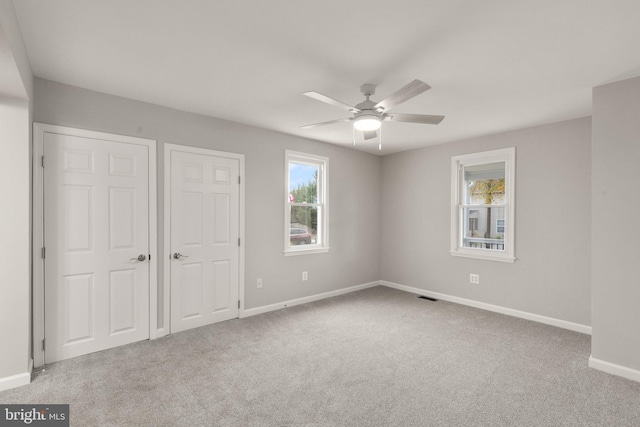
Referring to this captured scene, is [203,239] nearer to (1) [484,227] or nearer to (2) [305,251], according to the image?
(2) [305,251]

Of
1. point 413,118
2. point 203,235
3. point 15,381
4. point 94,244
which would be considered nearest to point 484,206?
point 413,118

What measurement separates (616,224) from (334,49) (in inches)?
108

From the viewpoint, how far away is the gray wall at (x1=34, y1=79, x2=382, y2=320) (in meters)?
3.00

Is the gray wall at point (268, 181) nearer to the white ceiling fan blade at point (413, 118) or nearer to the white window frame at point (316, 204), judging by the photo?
the white window frame at point (316, 204)

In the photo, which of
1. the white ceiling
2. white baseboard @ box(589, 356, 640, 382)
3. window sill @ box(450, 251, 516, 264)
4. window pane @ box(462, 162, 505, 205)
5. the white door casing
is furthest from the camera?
window pane @ box(462, 162, 505, 205)

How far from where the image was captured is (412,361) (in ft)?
9.53

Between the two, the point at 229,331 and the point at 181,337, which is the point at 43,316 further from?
the point at 229,331

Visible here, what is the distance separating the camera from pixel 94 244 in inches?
118

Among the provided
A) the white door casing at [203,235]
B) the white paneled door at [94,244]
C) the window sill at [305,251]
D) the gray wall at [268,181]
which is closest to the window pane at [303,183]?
the gray wall at [268,181]

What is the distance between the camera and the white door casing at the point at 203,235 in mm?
3529

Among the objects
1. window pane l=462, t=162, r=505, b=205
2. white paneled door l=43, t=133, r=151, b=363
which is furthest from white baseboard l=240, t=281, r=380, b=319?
window pane l=462, t=162, r=505, b=205

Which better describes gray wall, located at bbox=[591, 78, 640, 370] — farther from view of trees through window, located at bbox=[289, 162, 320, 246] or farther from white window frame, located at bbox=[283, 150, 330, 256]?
view of trees through window, located at bbox=[289, 162, 320, 246]

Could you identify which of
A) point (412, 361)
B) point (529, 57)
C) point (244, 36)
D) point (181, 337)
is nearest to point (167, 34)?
point (244, 36)

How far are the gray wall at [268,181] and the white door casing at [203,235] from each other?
129mm
